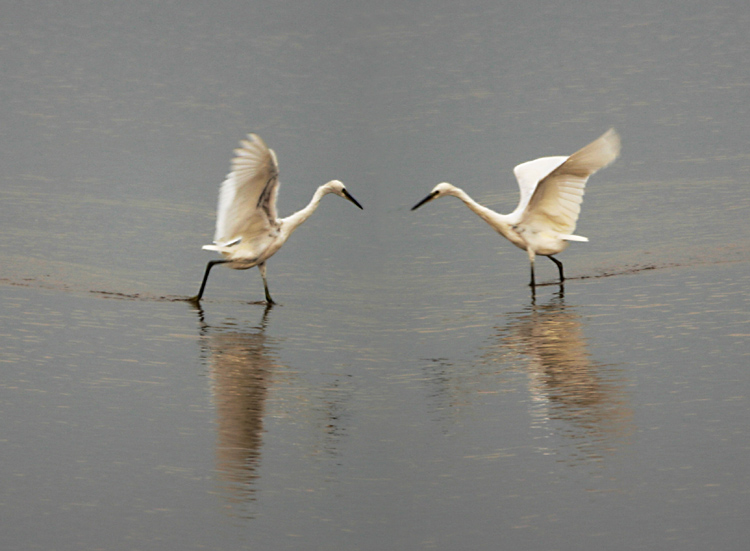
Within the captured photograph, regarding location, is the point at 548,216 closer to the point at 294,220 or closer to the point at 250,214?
the point at 294,220

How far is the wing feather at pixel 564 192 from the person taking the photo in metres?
12.6

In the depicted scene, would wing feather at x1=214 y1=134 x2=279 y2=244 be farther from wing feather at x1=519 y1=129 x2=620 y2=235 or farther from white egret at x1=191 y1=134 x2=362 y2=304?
wing feather at x1=519 y1=129 x2=620 y2=235

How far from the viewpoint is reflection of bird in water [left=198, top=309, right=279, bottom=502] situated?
25.5ft

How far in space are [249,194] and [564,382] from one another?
155 inches

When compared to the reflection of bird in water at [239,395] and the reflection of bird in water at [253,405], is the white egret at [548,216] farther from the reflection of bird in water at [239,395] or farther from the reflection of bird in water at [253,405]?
the reflection of bird in water at [253,405]

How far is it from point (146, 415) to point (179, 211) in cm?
829

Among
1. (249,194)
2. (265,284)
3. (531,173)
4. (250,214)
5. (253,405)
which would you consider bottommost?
(253,405)

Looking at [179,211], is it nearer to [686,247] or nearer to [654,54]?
[686,247]

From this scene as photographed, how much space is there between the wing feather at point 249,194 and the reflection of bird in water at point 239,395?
901 millimetres

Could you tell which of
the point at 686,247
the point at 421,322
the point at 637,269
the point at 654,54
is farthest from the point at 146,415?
the point at 654,54

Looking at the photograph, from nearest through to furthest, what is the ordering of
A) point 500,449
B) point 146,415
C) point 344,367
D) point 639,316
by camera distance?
1. point 500,449
2. point 146,415
3. point 344,367
4. point 639,316

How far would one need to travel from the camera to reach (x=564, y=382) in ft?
31.1

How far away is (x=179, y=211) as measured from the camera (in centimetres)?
1692

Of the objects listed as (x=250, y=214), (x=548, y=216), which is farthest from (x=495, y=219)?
(x=250, y=214)
